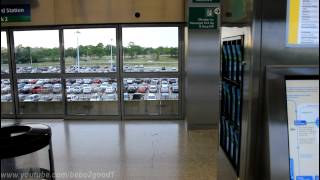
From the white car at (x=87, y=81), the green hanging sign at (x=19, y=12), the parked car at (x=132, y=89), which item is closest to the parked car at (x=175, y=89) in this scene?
the parked car at (x=132, y=89)

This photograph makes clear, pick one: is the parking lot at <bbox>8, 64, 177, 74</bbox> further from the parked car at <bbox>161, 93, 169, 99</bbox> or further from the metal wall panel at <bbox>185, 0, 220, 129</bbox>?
the metal wall panel at <bbox>185, 0, 220, 129</bbox>

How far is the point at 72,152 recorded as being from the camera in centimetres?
450

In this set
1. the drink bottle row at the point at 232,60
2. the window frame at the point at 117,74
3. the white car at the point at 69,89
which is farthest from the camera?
the white car at the point at 69,89

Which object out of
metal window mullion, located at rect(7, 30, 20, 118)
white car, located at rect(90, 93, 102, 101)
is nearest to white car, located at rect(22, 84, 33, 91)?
metal window mullion, located at rect(7, 30, 20, 118)

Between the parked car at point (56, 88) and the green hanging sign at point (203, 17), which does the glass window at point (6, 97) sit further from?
the green hanging sign at point (203, 17)

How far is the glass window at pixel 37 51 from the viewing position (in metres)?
6.59

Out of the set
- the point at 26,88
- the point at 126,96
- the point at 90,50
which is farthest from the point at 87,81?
the point at 26,88

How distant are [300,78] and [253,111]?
20cm

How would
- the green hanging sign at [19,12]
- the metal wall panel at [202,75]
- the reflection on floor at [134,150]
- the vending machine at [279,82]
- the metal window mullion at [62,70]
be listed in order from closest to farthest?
the vending machine at [279,82] → the reflection on floor at [134,150] → the metal wall panel at [202,75] → the green hanging sign at [19,12] → the metal window mullion at [62,70]

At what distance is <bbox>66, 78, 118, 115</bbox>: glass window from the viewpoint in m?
6.61

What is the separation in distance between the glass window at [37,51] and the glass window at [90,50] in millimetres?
285

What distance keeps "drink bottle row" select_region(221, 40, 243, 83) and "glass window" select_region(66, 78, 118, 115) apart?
5.11m

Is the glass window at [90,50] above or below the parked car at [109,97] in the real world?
above

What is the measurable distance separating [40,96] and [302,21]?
21.8ft
